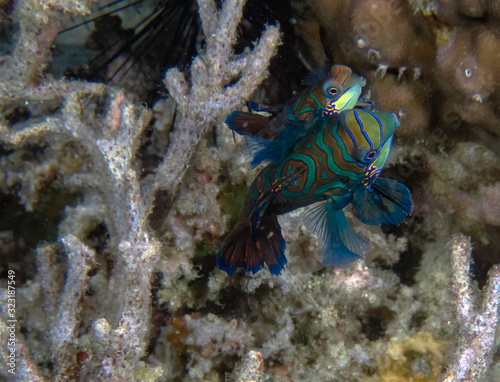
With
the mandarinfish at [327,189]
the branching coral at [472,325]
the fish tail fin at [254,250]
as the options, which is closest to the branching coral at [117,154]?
the fish tail fin at [254,250]

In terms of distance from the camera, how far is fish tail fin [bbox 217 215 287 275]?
7.57 feet

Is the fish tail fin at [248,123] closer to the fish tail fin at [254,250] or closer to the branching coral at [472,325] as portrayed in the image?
the fish tail fin at [254,250]

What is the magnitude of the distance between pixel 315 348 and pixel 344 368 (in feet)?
1.04

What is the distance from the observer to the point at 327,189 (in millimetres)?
2143

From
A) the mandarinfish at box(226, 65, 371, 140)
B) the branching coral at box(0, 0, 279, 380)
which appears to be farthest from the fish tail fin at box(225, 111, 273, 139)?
the branching coral at box(0, 0, 279, 380)

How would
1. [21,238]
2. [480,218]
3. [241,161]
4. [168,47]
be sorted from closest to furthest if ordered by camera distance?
[480,218], [241,161], [168,47], [21,238]

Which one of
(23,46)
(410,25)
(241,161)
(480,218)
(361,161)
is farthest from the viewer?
(241,161)

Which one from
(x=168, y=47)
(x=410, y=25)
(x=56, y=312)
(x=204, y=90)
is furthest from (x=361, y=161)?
(x=56, y=312)

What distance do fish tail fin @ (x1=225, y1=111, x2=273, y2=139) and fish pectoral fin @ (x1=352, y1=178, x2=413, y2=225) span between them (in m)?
0.82

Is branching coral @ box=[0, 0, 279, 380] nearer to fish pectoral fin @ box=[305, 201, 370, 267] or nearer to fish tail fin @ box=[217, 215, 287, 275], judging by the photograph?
fish tail fin @ box=[217, 215, 287, 275]

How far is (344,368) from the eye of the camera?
10.3ft

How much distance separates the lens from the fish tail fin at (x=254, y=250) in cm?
231


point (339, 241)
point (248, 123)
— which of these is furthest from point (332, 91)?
point (339, 241)

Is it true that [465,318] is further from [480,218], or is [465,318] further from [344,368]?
[344,368]
